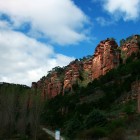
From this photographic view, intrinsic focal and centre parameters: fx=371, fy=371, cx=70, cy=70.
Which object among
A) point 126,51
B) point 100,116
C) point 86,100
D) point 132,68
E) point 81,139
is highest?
point 126,51

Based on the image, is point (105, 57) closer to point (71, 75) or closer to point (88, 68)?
point (88, 68)

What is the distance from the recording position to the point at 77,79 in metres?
139

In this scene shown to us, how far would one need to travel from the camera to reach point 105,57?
404ft

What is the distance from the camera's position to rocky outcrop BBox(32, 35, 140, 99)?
11769cm

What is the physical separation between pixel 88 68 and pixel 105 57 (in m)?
17.0

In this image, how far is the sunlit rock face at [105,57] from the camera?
389ft

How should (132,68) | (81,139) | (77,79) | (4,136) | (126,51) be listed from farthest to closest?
1. (77,79)
2. (126,51)
3. (132,68)
4. (4,136)
5. (81,139)

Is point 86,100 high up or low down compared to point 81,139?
up

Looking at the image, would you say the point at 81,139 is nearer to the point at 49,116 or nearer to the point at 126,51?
the point at 49,116

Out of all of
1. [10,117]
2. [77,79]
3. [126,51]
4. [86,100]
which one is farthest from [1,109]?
[77,79]

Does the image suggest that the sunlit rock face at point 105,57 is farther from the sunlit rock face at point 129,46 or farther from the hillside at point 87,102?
the sunlit rock face at point 129,46

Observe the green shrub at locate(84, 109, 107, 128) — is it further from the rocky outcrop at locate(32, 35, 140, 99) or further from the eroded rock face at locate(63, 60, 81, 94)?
the eroded rock face at locate(63, 60, 81, 94)

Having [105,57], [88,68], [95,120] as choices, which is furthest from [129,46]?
[95,120]

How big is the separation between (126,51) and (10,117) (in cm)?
6139
